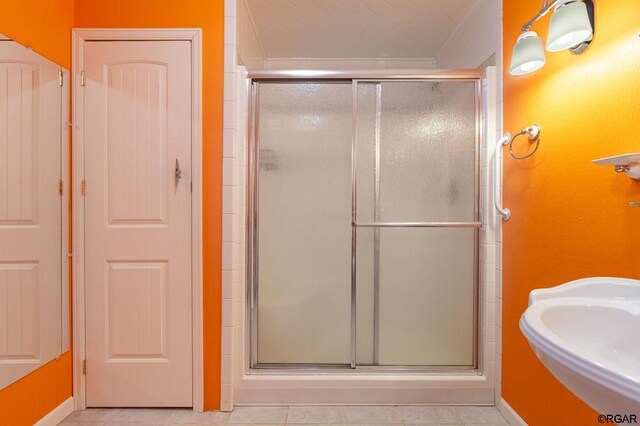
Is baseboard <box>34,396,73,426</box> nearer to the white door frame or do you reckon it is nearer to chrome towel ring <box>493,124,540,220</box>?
the white door frame

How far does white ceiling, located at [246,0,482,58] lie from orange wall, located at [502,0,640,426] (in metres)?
0.56

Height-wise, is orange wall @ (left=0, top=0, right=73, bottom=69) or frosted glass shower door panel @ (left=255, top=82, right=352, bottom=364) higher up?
orange wall @ (left=0, top=0, right=73, bottom=69)

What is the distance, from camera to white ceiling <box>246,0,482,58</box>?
6.77ft

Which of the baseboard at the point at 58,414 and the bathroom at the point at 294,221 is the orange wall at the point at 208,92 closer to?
the bathroom at the point at 294,221

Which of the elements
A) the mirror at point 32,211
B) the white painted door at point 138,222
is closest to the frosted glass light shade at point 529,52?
the white painted door at point 138,222

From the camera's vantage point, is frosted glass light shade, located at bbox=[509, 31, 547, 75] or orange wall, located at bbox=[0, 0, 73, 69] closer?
frosted glass light shade, located at bbox=[509, 31, 547, 75]

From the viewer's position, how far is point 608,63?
3.76 ft

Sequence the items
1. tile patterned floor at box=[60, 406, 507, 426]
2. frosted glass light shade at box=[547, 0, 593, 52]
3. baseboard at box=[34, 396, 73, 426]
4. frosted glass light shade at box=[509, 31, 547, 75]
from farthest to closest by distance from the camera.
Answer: tile patterned floor at box=[60, 406, 507, 426], baseboard at box=[34, 396, 73, 426], frosted glass light shade at box=[509, 31, 547, 75], frosted glass light shade at box=[547, 0, 593, 52]

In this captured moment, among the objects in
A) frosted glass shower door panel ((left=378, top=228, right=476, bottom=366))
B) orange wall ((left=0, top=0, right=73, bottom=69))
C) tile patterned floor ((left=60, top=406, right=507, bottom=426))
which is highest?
orange wall ((left=0, top=0, right=73, bottom=69))

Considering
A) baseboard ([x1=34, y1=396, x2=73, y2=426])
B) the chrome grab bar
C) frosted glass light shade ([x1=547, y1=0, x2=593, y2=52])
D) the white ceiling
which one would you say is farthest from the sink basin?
baseboard ([x1=34, y1=396, x2=73, y2=426])

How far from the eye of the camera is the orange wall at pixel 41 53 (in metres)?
1.42

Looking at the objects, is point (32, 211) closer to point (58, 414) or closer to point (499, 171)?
point (58, 414)

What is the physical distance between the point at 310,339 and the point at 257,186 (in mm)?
958

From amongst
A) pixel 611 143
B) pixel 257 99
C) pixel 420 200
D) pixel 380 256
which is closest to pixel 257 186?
pixel 257 99
